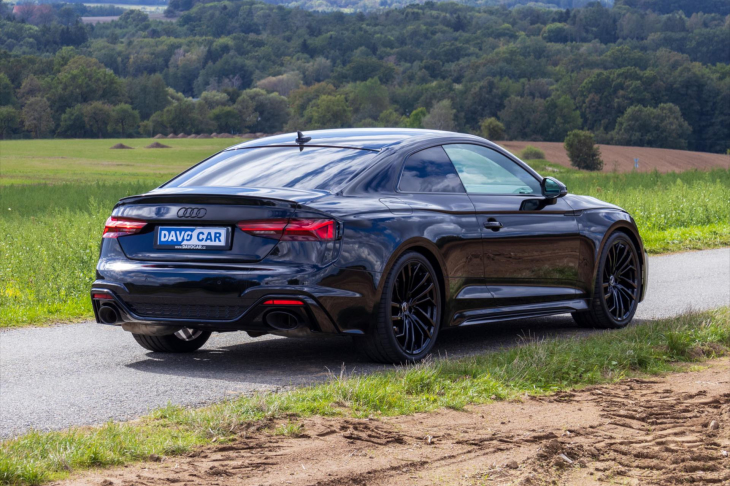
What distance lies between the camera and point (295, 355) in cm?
741

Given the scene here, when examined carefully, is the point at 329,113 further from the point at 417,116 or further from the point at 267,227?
the point at 267,227

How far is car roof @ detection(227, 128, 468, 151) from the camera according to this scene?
7250 millimetres

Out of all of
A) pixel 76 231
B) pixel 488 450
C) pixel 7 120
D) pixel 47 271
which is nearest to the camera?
pixel 488 450

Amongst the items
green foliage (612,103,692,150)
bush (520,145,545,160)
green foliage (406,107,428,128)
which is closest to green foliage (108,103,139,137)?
green foliage (406,107,428,128)

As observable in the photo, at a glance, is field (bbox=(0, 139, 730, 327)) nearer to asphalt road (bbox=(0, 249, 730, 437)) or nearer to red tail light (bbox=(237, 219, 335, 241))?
asphalt road (bbox=(0, 249, 730, 437))

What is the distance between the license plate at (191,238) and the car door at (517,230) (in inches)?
74.0

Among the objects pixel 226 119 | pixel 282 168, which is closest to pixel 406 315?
pixel 282 168

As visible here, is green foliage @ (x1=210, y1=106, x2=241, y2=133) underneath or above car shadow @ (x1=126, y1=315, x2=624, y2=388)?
underneath

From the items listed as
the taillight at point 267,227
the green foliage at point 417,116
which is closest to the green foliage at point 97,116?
the green foliage at point 417,116

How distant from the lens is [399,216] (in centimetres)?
666

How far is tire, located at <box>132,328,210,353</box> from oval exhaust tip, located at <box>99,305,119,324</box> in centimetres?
67

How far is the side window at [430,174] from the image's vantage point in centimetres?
708

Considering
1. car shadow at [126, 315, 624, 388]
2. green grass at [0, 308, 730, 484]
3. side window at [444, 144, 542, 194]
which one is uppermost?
side window at [444, 144, 542, 194]

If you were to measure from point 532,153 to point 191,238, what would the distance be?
106434 millimetres
